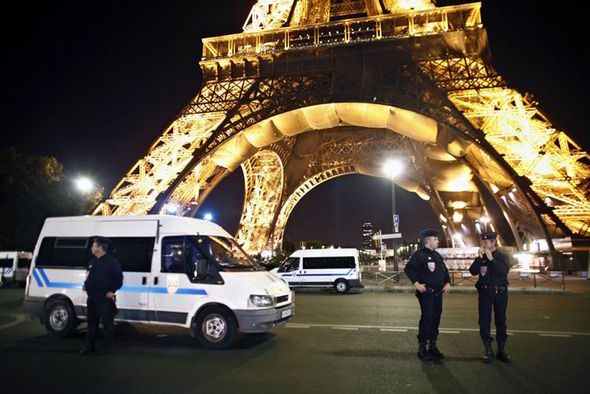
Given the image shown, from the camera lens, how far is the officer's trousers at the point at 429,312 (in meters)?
6.04

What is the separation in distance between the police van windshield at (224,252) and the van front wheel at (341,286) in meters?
10.3

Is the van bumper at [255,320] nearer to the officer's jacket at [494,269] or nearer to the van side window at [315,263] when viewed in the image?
the officer's jacket at [494,269]

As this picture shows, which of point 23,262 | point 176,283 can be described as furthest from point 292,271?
point 23,262

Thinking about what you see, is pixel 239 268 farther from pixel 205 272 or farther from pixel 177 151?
pixel 177 151

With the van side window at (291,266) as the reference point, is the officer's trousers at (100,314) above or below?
below

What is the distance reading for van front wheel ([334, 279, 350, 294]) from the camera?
1808cm

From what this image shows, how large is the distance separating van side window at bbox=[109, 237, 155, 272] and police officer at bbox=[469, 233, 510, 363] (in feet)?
18.0

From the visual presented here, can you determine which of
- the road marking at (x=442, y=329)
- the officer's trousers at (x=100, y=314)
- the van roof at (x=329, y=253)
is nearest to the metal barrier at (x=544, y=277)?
the van roof at (x=329, y=253)

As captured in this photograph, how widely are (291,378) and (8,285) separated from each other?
78.6 feet

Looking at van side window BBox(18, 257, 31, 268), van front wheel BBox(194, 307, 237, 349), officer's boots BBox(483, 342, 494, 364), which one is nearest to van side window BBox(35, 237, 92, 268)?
van front wheel BBox(194, 307, 237, 349)

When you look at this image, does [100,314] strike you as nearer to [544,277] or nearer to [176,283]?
[176,283]

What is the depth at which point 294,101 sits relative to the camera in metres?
24.3

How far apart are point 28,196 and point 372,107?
77.8 feet

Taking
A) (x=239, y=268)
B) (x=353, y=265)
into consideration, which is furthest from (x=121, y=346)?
(x=353, y=265)
